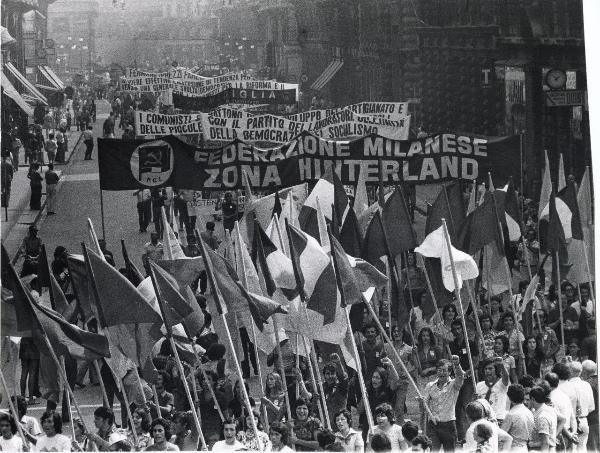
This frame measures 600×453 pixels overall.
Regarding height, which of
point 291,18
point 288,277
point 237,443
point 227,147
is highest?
point 291,18

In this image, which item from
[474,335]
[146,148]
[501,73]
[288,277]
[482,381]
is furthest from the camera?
[501,73]

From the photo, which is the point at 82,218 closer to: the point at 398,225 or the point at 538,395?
the point at 398,225

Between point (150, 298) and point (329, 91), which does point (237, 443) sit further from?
point (329, 91)

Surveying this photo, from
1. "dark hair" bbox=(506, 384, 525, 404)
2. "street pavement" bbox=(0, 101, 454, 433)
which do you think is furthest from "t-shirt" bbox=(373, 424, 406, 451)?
"street pavement" bbox=(0, 101, 454, 433)

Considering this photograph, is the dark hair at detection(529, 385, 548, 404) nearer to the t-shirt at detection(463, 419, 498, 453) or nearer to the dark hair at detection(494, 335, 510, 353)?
the t-shirt at detection(463, 419, 498, 453)

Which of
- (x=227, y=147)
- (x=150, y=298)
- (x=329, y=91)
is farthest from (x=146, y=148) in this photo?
(x=329, y=91)

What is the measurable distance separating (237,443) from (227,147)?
27.6 feet

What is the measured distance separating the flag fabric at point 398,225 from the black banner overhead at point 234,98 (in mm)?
19771

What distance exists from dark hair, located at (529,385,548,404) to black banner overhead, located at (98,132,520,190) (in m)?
7.32

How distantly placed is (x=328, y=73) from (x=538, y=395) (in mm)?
47461

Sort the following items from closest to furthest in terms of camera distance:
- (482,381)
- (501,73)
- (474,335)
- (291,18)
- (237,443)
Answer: (237,443) → (482,381) → (474,335) → (501,73) → (291,18)

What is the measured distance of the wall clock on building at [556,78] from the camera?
31.4 m

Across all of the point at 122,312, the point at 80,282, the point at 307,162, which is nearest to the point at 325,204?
the point at 307,162

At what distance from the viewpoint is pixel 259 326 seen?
14750mm
